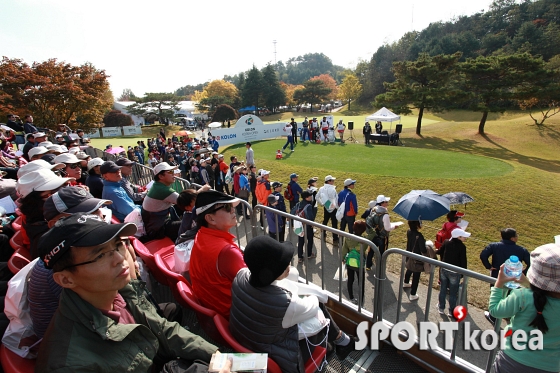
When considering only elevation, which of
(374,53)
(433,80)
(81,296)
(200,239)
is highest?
(374,53)

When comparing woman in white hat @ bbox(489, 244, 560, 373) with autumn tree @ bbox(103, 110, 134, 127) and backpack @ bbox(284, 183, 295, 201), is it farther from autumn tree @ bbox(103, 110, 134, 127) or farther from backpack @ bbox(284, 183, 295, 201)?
autumn tree @ bbox(103, 110, 134, 127)

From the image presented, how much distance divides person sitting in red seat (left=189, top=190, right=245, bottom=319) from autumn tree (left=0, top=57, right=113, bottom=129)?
26.0 m

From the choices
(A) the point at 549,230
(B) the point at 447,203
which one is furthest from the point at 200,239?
(A) the point at 549,230

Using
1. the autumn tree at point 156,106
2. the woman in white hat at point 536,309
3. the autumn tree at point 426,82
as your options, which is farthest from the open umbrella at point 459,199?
the autumn tree at point 156,106

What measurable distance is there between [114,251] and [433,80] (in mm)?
31166

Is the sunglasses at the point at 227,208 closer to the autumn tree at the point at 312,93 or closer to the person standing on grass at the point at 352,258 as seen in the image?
the person standing on grass at the point at 352,258

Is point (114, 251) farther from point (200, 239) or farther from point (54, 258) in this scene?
point (200, 239)

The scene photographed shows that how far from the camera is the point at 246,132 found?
25578mm

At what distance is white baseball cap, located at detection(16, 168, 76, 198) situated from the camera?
357 centimetres

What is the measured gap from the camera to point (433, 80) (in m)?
27.3

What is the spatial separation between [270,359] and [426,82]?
31639 millimetres

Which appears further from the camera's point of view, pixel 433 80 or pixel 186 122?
pixel 186 122

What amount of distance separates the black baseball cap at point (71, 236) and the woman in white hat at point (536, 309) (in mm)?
2722

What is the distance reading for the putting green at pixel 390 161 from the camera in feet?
43.4
